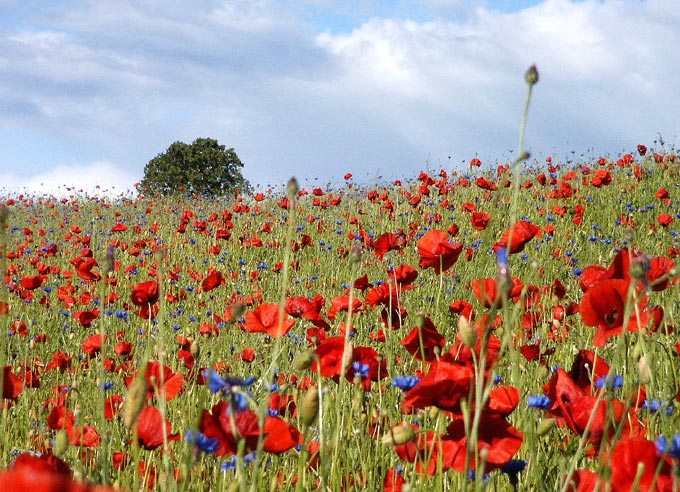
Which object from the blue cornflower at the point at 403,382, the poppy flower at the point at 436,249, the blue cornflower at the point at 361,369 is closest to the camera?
the blue cornflower at the point at 403,382

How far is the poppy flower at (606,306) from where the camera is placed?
3.85 feet

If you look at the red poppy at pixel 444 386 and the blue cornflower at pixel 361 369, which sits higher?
the red poppy at pixel 444 386

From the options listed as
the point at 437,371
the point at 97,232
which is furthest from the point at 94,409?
the point at 97,232

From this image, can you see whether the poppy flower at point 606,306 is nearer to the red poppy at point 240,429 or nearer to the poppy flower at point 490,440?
the poppy flower at point 490,440

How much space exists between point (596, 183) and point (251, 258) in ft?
11.1

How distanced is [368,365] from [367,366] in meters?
0.03

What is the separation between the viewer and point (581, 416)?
1107mm

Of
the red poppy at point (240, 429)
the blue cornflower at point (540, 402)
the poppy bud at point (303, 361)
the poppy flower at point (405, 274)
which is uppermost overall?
the poppy flower at point (405, 274)

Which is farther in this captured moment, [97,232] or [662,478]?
[97,232]

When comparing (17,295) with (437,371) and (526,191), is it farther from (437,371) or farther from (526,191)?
(526,191)

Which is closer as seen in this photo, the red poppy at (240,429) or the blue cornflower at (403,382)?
the red poppy at (240,429)

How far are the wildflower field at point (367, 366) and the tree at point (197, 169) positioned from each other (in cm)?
1230

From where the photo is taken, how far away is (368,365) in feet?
4.90

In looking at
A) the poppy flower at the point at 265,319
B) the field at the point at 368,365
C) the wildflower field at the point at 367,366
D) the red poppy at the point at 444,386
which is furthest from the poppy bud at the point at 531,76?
the poppy flower at the point at 265,319
